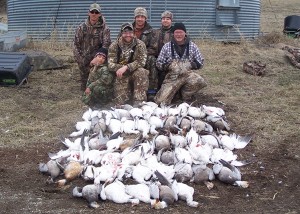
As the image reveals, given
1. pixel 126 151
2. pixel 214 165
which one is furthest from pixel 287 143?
pixel 126 151

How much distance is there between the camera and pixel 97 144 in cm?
555

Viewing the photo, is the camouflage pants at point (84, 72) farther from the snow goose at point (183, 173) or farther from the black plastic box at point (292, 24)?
the black plastic box at point (292, 24)

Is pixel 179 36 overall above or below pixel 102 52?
above

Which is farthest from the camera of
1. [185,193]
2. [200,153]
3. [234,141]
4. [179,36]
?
[179,36]

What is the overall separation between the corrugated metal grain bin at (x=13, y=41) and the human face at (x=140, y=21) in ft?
15.8

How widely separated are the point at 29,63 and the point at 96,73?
2.49 meters

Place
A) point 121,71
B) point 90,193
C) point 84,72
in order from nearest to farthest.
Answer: point 90,193 < point 121,71 < point 84,72

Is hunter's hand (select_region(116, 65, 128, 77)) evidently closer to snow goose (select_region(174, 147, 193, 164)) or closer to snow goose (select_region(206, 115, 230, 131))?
snow goose (select_region(206, 115, 230, 131))

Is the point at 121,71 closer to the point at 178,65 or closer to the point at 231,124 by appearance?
the point at 178,65

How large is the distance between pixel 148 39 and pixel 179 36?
0.68 m

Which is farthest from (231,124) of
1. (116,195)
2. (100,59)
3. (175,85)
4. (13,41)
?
(13,41)

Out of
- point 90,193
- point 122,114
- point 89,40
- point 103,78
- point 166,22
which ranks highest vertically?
point 166,22

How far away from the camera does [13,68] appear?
8.62 meters

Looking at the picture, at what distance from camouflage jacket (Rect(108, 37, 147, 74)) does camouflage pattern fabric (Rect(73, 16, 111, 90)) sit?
662mm
